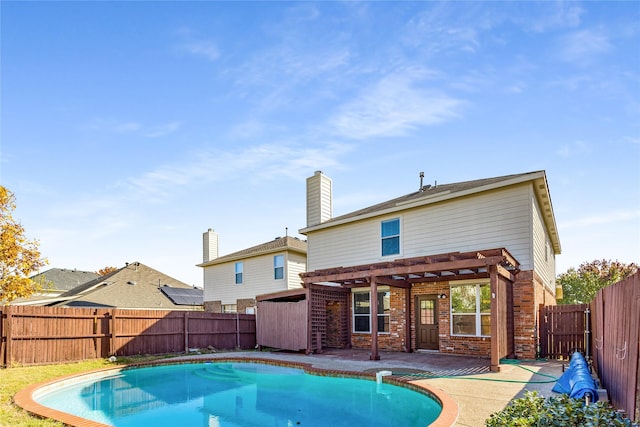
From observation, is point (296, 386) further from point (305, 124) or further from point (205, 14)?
point (205, 14)

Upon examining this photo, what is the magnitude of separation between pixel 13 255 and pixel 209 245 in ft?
31.7

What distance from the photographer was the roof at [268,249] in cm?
2203

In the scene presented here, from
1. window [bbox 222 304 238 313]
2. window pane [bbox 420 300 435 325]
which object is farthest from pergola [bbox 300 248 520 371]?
window [bbox 222 304 238 313]

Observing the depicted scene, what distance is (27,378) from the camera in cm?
1049

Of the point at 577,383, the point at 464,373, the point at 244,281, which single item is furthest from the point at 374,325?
the point at 244,281

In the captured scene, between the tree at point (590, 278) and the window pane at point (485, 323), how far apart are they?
66.9 ft

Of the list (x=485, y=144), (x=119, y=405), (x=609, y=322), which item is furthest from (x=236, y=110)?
(x=609, y=322)

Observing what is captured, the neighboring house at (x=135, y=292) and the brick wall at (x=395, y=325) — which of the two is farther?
the neighboring house at (x=135, y=292)

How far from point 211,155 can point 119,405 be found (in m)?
9.13

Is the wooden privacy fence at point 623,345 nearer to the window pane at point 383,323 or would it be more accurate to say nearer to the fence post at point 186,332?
the window pane at point 383,323

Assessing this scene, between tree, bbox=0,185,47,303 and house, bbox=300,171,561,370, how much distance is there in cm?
1459

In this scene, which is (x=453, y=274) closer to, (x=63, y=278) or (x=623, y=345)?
(x=623, y=345)

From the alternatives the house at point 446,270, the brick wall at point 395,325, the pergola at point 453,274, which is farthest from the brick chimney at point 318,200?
the brick wall at point 395,325

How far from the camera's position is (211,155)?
15.9 m
